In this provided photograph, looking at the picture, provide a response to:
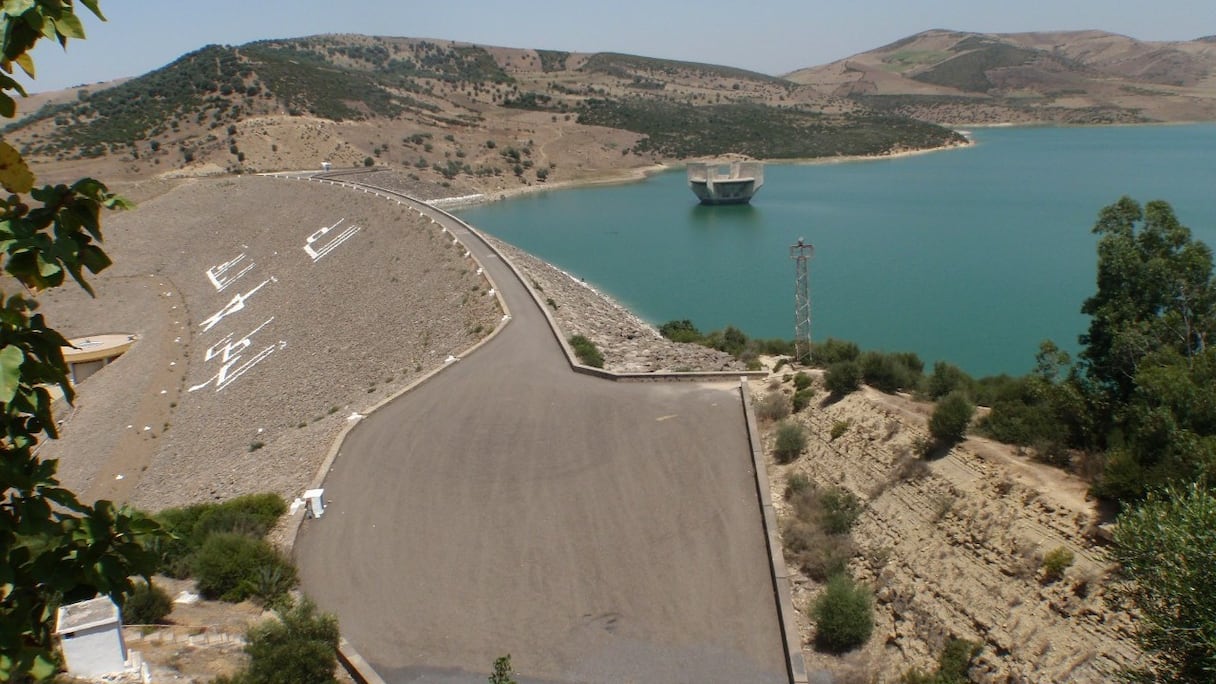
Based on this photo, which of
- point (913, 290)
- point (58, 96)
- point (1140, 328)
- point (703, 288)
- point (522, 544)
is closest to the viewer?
point (522, 544)

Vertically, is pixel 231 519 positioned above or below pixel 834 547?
above

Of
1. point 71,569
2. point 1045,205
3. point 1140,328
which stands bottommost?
point 1045,205

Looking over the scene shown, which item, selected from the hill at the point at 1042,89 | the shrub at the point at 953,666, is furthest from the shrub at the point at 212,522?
the hill at the point at 1042,89

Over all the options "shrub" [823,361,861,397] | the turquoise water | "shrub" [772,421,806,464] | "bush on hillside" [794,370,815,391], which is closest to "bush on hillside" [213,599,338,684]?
"shrub" [772,421,806,464]

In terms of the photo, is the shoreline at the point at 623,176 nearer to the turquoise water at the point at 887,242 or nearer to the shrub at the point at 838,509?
the turquoise water at the point at 887,242

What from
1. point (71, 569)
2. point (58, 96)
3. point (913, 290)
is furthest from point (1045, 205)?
point (58, 96)

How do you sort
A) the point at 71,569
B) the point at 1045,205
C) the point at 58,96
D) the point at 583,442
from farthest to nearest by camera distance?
the point at 58,96, the point at 1045,205, the point at 583,442, the point at 71,569

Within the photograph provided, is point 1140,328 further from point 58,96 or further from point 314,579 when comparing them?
point 58,96
